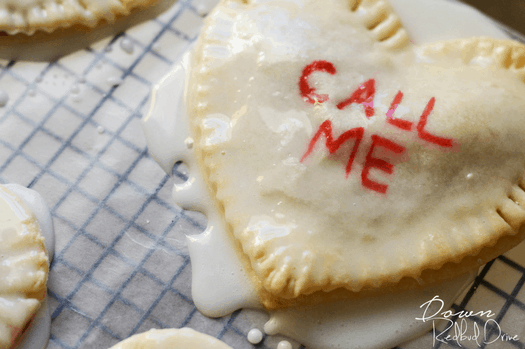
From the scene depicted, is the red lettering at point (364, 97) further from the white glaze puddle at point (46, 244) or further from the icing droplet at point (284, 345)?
the white glaze puddle at point (46, 244)

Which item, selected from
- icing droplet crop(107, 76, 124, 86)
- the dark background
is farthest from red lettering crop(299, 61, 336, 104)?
the dark background

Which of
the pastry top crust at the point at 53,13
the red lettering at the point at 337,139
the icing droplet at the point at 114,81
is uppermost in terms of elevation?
the red lettering at the point at 337,139

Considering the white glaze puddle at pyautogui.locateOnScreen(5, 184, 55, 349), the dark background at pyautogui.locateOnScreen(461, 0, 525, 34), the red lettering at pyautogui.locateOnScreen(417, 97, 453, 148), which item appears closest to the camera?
the red lettering at pyautogui.locateOnScreen(417, 97, 453, 148)

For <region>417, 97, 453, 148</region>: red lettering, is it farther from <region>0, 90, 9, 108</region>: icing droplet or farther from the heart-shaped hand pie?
<region>0, 90, 9, 108</region>: icing droplet

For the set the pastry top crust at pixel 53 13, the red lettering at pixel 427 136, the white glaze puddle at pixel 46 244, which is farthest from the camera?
the pastry top crust at pixel 53 13

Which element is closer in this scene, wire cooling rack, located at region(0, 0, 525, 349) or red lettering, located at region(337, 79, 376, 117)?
red lettering, located at region(337, 79, 376, 117)

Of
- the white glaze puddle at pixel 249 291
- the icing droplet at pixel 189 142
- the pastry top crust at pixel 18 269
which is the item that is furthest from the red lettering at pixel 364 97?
the pastry top crust at pixel 18 269
